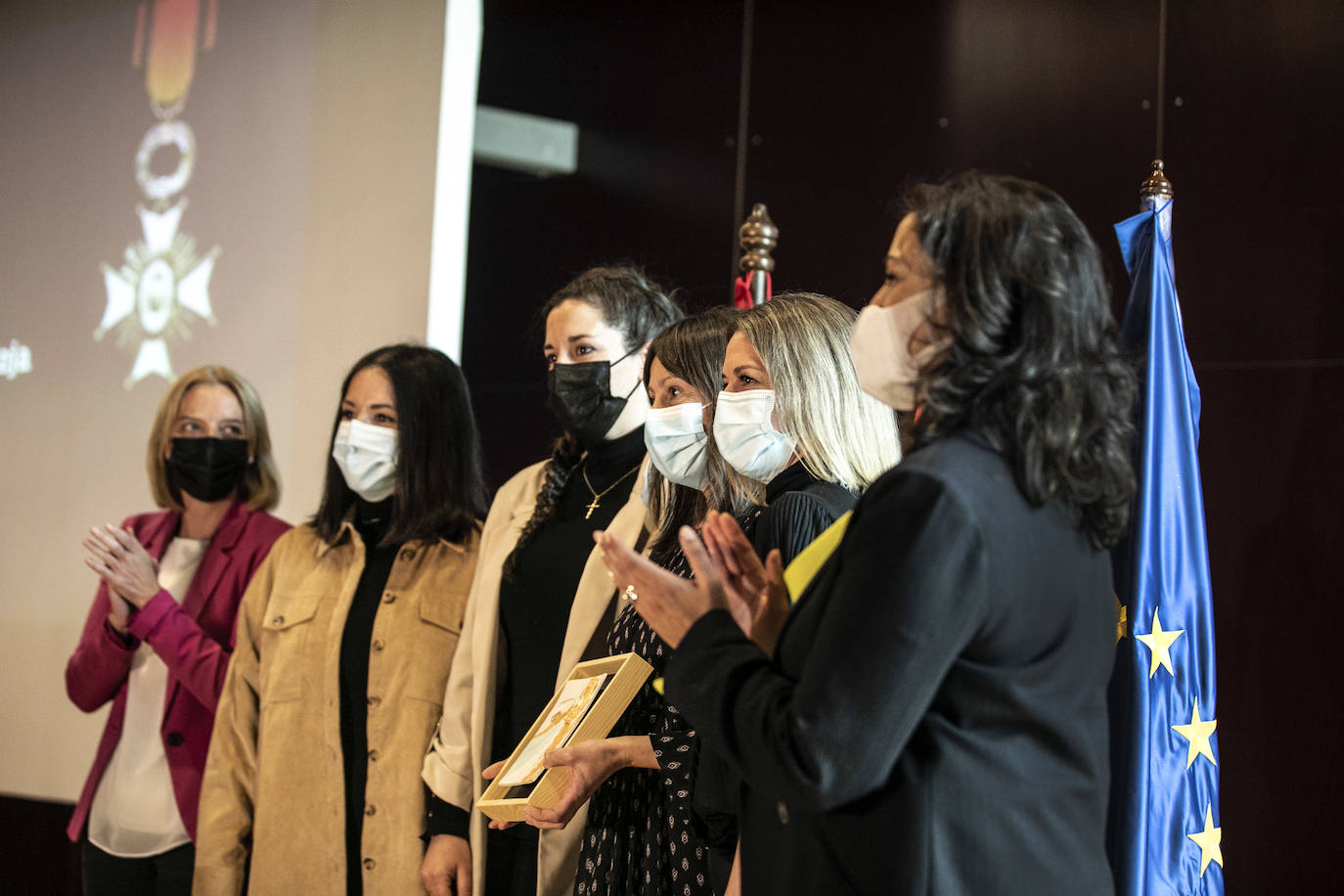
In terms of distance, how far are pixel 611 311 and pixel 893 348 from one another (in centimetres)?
140

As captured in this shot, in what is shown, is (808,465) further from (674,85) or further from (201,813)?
(674,85)

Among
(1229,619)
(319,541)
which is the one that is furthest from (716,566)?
(1229,619)

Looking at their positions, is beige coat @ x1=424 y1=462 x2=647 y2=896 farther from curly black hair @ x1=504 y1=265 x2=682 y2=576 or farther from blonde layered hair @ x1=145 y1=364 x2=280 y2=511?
blonde layered hair @ x1=145 y1=364 x2=280 y2=511

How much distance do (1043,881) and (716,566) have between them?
483mm

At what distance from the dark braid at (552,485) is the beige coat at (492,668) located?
0.10 ft

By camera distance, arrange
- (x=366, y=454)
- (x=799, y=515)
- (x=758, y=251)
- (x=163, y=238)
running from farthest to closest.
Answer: (x=163, y=238) → (x=758, y=251) → (x=366, y=454) → (x=799, y=515)

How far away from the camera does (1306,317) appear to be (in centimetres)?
311

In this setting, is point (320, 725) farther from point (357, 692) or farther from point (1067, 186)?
point (1067, 186)

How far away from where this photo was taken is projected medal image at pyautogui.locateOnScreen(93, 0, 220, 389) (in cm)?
485

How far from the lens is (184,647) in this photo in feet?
9.77

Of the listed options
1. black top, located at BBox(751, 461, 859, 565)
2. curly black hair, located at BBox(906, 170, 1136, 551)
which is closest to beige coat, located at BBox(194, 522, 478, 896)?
black top, located at BBox(751, 461, 859, 565)

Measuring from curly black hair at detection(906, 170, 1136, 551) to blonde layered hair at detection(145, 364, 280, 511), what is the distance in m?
2.46

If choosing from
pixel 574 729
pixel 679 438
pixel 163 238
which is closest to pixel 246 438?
pixel 679 438

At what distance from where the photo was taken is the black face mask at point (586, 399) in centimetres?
261
